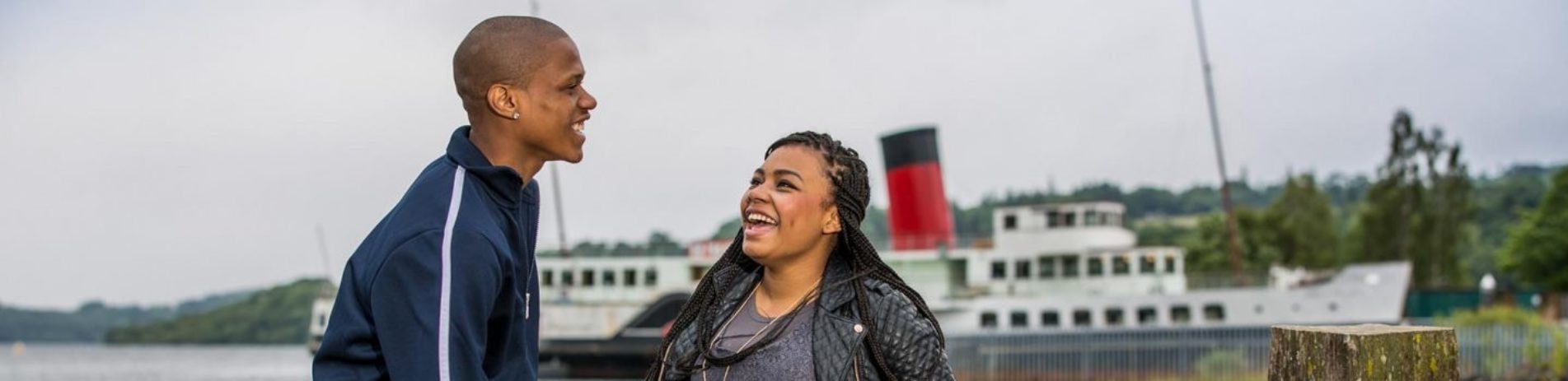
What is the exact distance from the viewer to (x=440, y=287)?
9.10 ft

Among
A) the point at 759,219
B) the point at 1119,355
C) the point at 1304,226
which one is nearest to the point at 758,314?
the point at 759,219

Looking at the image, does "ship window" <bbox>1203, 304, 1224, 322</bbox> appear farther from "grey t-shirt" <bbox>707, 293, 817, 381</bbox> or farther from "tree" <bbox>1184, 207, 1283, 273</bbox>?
"tree" <bbox>1184, 207, 1283, 273</bbox>

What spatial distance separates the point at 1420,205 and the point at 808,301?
5255 centimetres

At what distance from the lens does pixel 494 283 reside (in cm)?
290

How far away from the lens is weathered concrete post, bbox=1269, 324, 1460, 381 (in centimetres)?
378

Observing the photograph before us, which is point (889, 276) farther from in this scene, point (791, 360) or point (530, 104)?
point (530, 104)

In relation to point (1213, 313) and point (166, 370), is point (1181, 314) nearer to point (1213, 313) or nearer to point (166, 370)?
point (1213, 313)

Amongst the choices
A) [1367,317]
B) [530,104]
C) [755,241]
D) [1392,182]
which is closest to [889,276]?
[755,241]

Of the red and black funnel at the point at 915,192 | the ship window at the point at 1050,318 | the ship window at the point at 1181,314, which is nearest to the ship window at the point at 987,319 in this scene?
the ship window at the point at 1050,318

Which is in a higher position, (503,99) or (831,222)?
(503,99)

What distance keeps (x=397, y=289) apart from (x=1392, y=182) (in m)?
53.3

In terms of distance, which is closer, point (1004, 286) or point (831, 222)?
point (831, 222)

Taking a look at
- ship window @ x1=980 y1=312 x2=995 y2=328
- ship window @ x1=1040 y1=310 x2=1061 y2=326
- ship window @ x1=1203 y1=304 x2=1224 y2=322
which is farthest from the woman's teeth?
ship window @ x1=980 y1=312 x2=995 y2=328

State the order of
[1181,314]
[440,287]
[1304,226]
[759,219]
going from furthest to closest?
1. [1304,226]
2. [1181,314]
3. [759,219]
4. [440,287]
